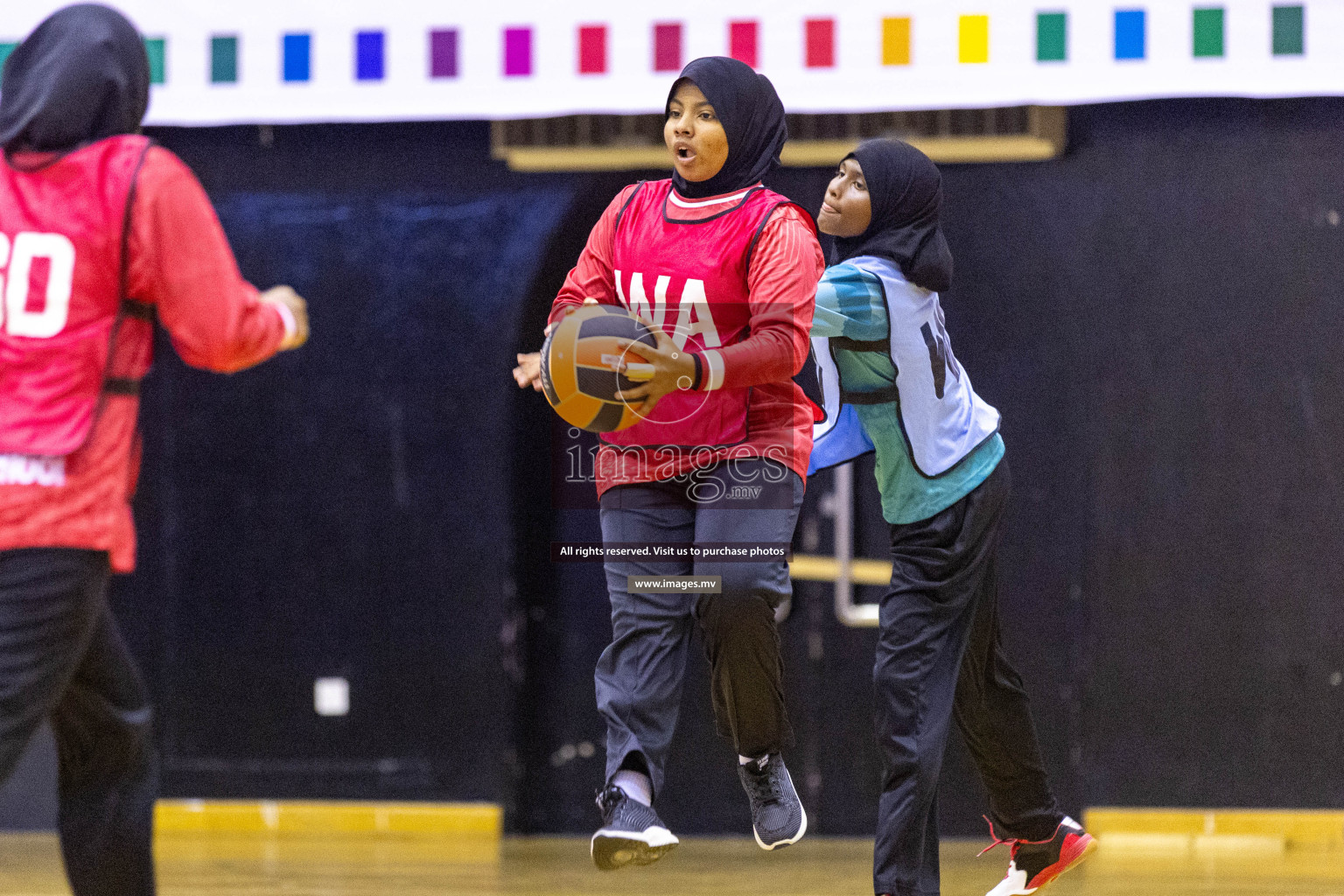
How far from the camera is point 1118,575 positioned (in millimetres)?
4434

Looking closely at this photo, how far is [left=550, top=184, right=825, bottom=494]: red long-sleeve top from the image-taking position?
2.68 meters

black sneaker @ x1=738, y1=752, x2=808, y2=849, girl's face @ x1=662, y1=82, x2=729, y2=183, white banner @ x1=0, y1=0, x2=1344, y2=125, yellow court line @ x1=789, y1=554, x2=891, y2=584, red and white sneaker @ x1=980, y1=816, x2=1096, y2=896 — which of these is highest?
white banner @ x1=0, y1=0, x2=1344, y2=125

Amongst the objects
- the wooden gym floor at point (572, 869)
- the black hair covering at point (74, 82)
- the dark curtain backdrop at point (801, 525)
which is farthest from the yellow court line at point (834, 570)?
the black hair covering at point (74, 82)

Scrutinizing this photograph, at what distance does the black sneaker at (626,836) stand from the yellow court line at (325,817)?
6.92ft

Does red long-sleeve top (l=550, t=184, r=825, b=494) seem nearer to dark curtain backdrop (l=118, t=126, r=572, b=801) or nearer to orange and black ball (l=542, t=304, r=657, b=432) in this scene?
orange and black ball (l=542, t=304, r=657, b=432)

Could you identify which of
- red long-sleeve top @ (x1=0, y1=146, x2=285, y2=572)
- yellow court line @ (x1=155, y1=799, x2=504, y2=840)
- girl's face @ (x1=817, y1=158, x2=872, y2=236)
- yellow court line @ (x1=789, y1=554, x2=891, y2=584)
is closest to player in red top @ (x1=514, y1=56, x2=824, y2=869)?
girl's face @ (x1=817, y1=158, x2=872, y2=236)

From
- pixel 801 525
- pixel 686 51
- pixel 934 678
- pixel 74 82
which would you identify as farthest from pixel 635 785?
pixel 801 525

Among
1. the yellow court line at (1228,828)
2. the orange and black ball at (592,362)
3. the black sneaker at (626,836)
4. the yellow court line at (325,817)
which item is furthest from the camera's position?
the yellow court line at (325,817)

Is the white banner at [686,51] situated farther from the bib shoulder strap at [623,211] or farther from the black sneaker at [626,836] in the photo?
the black sneaker at [626,836]

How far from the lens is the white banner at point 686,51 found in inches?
132

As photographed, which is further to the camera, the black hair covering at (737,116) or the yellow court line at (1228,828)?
the yellow court line at (1228,828)

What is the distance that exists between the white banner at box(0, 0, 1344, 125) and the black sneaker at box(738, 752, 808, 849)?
151 centimetres

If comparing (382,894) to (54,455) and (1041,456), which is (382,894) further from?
(1041,456)

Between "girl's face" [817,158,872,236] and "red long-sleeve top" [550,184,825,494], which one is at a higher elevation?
"girl's face" [817,158,872,236]
